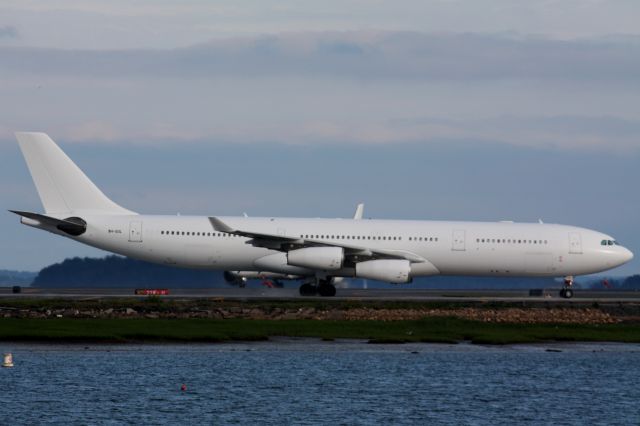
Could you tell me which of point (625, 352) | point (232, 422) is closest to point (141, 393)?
point (232, 422)

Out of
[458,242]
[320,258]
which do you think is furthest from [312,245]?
[458,242]

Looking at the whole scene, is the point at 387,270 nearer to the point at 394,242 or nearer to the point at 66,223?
the point at 394,242

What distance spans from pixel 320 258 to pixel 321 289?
3.08 metres

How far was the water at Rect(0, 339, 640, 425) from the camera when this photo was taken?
3278 cm

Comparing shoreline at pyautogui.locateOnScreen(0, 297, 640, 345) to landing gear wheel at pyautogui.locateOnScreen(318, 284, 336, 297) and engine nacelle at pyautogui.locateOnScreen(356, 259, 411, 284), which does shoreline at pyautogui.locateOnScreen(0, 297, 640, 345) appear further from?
landing gear wheel at pyautogui.locateOnScreen(318, 284, 336, 297)

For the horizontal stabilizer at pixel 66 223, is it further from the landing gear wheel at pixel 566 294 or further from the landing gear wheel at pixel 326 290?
the landing gear wheel at pixel 566 294

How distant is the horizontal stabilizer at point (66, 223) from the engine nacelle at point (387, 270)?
16.8 m

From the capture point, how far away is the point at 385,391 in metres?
37.2

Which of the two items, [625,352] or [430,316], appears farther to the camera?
[430,316]

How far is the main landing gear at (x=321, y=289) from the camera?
69188 millimetres

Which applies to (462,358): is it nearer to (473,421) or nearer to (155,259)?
(473,421)

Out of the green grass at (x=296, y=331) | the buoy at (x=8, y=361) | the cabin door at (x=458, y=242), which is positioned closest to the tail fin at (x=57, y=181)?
the green grass at (x=296, y=331)

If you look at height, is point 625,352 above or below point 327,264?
below

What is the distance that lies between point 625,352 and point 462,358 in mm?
7482
